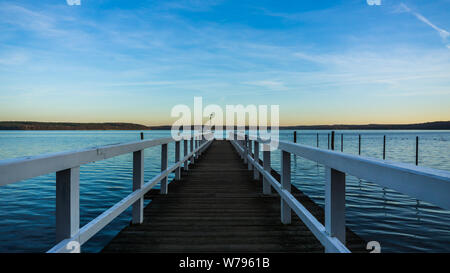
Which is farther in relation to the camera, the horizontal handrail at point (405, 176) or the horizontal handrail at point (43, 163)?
the horizontal handrail at point (43, 163)

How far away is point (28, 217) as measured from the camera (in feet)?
27.0

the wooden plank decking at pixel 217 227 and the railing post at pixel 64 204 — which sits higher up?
the railing post at pixel 64 204

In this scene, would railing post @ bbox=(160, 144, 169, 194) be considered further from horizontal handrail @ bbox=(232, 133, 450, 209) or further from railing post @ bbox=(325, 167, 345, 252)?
horizontal handrail @ bbox=(232, 133, 450, 209)

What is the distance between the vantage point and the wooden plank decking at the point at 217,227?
10.8 ft

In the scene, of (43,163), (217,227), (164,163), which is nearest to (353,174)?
(43,163)

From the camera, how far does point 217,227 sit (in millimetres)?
3902

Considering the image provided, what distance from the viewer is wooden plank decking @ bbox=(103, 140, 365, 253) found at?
3279 mm

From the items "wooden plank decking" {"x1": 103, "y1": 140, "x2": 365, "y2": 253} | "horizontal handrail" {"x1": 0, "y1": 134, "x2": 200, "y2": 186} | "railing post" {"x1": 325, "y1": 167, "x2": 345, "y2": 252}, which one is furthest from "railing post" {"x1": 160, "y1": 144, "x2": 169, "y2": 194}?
"railing post" {"x1": 325, "y1": 167, "x2": 345, "y2": 252}

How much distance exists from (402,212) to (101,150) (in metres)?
8.66

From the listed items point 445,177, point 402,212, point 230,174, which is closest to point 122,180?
point 230,174

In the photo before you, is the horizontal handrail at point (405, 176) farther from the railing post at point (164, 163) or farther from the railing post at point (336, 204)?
the railing post at point (164, 163)

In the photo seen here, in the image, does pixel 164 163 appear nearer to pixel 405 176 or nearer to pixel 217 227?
pixel 217 227

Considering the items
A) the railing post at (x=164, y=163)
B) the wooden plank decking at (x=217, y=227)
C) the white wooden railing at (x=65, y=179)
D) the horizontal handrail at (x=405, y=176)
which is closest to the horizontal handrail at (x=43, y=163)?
the white wooden railing at (x=65, y=179)
